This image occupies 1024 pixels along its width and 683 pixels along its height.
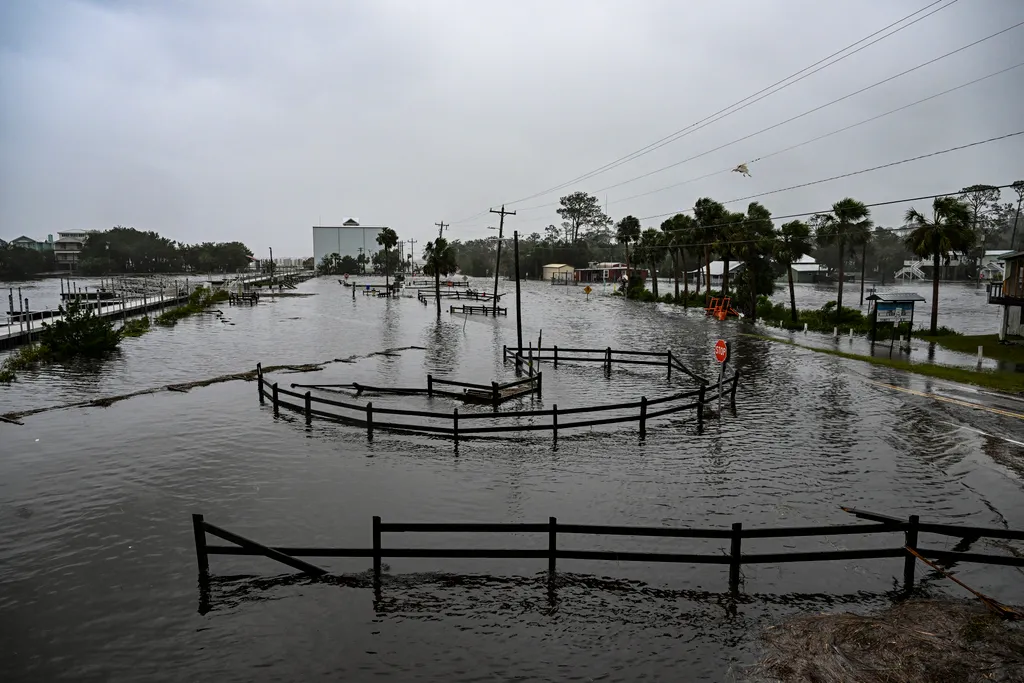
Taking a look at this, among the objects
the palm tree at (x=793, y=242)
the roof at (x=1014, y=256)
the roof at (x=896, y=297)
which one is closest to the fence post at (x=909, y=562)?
Answer: the roof at (x=896, y=297)

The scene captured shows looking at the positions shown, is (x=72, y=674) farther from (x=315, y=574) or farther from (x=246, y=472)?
(x=246, y=472)

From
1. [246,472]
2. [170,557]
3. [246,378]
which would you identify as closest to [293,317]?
[246,378]

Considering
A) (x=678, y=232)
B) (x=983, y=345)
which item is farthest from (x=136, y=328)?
(x=678, y=232)

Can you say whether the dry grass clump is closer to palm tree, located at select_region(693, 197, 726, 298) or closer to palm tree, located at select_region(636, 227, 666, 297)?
palm tree, located at select_region(693, 197, 726, 298)

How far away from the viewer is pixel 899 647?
8656 millimetres

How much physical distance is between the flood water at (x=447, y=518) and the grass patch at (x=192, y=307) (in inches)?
1520

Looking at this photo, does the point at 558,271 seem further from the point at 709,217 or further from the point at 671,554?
the point at 671,554

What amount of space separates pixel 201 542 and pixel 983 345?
162ft

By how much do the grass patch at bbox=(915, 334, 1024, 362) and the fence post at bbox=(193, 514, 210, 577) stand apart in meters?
43.2

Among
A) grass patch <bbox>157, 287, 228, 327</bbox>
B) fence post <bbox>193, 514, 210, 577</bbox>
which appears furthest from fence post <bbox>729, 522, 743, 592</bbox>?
grass patch <bbox>157, 287, 228, 327</bbox>

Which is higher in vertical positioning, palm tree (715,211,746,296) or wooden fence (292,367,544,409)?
palm tree (715,211,746,296)

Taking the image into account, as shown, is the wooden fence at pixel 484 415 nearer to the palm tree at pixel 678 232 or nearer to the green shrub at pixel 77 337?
the green shrub at pixel 77 337

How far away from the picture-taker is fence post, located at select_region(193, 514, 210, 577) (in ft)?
34.8

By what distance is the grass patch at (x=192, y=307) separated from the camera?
65.6m
